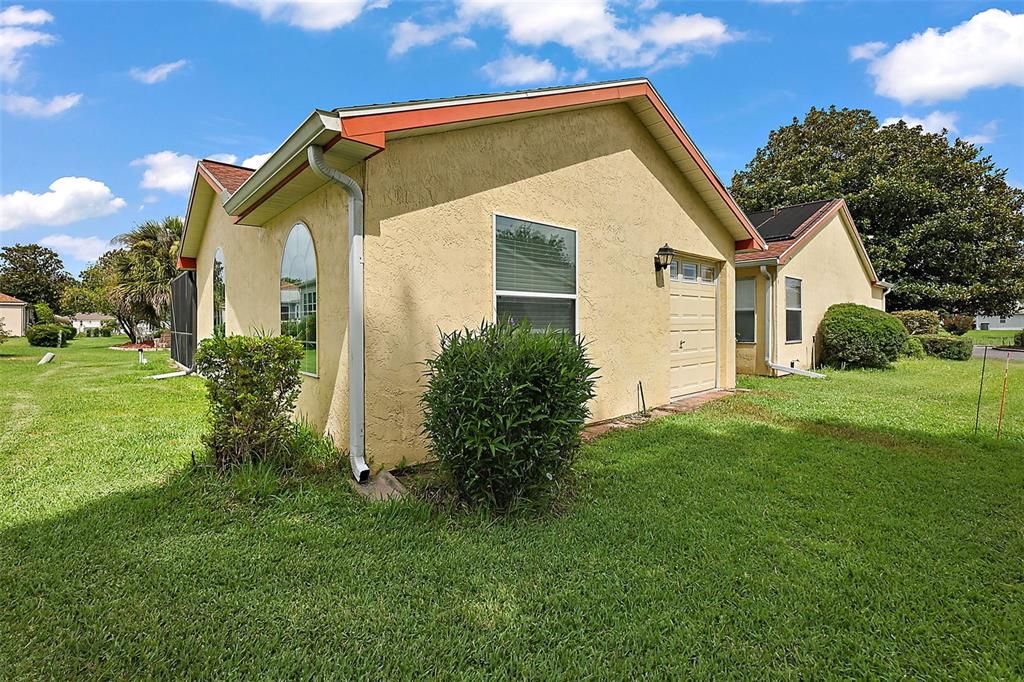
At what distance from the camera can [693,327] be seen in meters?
9.07

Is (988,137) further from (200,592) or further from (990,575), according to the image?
(200,592)

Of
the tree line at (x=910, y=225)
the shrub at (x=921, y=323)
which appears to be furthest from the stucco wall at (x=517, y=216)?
the tree line at (x=910, y=225)

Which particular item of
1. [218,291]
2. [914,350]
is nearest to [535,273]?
[218,291]

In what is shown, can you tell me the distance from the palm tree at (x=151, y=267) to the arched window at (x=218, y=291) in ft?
49.2

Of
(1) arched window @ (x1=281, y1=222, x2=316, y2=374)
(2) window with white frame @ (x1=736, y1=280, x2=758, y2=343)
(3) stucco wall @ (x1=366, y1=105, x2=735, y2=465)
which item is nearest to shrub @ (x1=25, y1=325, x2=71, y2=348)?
(1) arched window @ (x1=281, y1=222, x2=316, y2=374)

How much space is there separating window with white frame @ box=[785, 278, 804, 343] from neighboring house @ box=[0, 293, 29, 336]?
49.1 m

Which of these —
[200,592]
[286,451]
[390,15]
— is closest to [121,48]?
[390,15]

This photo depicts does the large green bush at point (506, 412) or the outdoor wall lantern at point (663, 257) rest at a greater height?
the outdoor wall lantern at point (663, 257)

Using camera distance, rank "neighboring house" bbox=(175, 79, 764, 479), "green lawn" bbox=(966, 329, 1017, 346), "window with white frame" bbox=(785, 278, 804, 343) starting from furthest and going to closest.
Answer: "green lawn" bbox=(966, 329, 1017, 346), "window with white frame" bbox=(785, 278, 804, 343), "neighboring house" bbox=(175, 79, 764, 479)

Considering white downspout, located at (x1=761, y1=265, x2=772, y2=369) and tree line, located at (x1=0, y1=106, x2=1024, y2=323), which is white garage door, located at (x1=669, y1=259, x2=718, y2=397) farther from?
tree line, located at (x1=0, y1=106, x2=1024, y2=323)

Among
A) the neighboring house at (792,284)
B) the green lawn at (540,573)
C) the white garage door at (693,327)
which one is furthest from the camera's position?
the neighboring house at (792,284)

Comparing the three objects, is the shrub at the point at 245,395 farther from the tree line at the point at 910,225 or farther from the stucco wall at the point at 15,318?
the stucco wall at the point at 15,318

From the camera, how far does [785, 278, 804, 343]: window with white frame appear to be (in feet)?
40.3

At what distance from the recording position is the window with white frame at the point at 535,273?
5.60m
